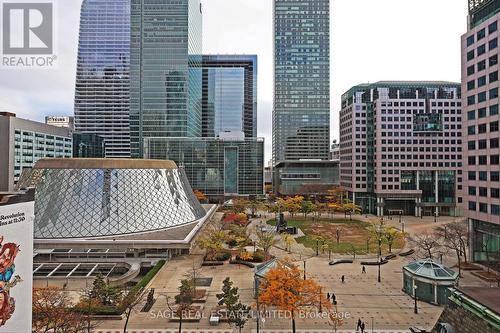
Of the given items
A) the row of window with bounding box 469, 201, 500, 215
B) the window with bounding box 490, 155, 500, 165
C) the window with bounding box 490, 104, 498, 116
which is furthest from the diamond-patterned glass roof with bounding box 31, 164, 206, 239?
the window with bounding box 490, 104, 498, 116

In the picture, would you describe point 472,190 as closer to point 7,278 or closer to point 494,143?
point 494,143

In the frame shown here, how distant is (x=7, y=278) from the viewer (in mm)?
12883

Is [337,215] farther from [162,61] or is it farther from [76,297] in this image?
[162,61]

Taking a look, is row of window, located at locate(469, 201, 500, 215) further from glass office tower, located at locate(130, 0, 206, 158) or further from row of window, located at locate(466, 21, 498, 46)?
glass office tower, located at locate(130, 0, 206, 158)

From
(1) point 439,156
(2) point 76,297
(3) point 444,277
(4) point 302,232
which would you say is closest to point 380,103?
(1) point 439,156

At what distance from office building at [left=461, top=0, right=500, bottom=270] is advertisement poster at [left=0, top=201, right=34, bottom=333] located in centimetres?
4496

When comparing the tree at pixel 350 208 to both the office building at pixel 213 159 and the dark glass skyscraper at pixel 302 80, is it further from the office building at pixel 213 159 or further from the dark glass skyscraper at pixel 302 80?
the dark glass skyscraper at pixel 302 80

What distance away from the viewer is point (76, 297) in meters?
33.1

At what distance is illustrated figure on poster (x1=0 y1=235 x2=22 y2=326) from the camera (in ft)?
41.4

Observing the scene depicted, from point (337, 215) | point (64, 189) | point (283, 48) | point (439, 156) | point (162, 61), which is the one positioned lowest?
point (337, 215)

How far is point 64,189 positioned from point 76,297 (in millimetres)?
24428

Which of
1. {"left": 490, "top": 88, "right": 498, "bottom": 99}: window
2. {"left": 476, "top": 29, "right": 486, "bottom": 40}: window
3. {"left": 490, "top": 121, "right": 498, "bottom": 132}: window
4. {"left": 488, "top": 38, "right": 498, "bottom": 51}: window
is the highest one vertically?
{"left": 476, "top": 29, "right": 486, "bottom": 40}: window

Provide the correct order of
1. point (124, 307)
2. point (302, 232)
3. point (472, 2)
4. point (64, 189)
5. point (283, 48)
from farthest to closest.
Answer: point (283, 48) → point (302, 232) → point (64, 189) → point (472, 2) → point (124, 307)

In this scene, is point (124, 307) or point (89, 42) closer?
point (124, 307)
